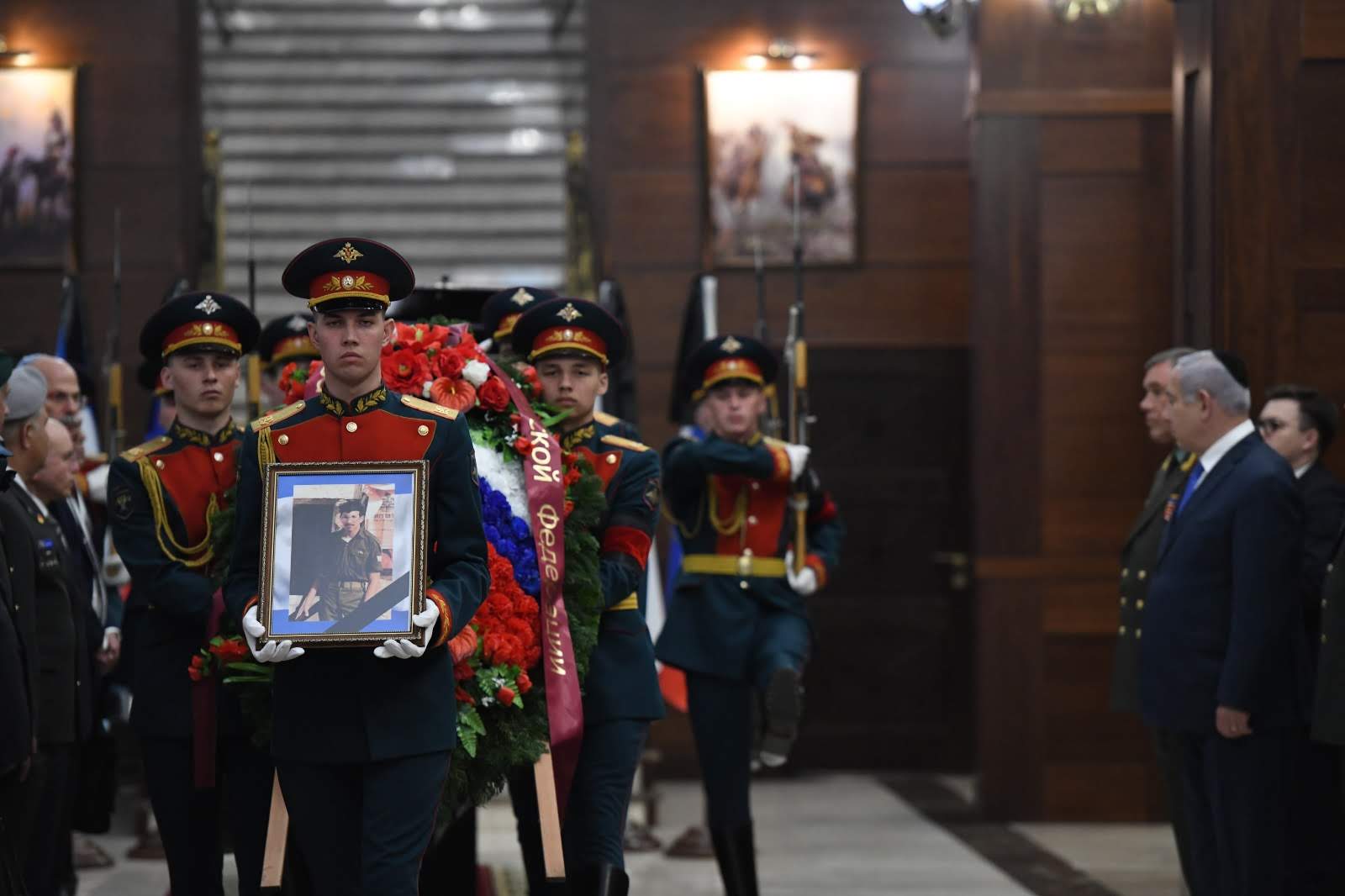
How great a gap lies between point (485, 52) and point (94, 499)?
5113mm

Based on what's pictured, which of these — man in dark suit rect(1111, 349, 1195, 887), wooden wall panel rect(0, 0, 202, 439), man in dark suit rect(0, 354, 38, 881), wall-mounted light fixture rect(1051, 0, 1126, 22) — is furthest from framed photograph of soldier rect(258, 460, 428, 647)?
wooden wall panel rect(0, 0, 202, 439)

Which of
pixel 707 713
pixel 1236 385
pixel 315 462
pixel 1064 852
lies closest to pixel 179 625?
pixel 315 462

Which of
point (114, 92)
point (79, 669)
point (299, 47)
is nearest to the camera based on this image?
point (79, 669)

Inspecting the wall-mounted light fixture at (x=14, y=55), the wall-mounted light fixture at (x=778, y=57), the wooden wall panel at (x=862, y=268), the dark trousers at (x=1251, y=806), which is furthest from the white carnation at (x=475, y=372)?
the wall-mounted light fixture at (x=14, y=55)

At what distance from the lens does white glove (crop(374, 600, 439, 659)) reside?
12.9 ft

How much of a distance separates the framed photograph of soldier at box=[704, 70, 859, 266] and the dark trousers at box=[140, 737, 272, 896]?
5.85 m

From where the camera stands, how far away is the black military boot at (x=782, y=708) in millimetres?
6590

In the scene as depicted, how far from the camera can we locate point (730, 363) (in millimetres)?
6914

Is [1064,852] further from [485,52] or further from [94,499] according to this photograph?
[485,52]

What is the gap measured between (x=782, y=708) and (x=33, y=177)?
562 cm

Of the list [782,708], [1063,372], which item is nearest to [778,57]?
[1063,372]

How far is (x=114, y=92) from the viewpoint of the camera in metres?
10.6

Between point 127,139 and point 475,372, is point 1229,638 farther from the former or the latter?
point 127,139

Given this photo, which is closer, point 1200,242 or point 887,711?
point 1200,242
